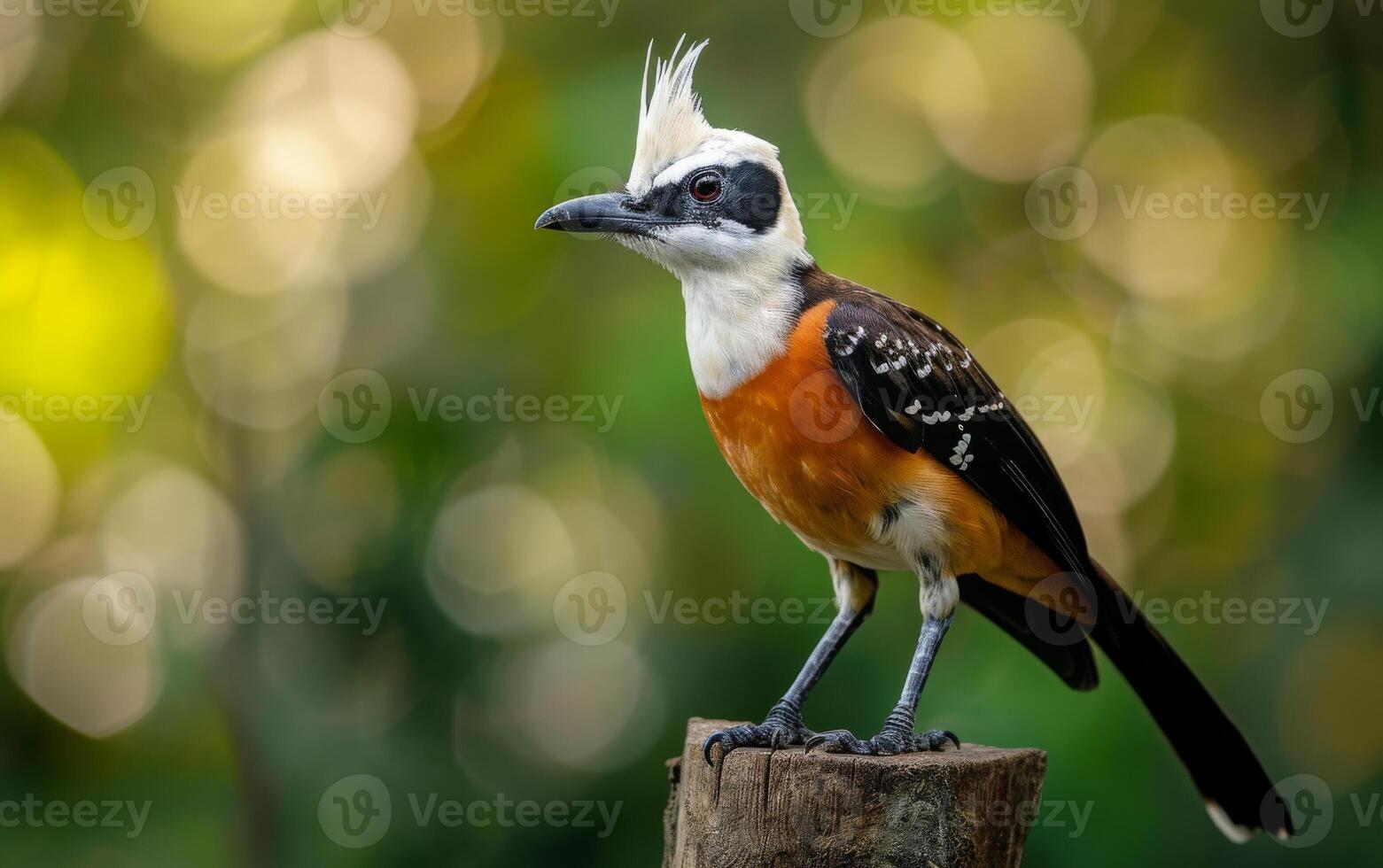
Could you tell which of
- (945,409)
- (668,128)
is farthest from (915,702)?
(668,128)

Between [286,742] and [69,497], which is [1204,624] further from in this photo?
[69,497]

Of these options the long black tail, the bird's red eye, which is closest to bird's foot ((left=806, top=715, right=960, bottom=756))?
the long black tail

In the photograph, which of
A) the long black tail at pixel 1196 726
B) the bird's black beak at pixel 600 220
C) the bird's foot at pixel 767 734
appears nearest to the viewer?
the bird's foot at pixel 767 734

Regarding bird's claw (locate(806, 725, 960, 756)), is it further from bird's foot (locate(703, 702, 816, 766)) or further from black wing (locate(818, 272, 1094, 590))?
black wing (locate(818, 272, 1094, 590))

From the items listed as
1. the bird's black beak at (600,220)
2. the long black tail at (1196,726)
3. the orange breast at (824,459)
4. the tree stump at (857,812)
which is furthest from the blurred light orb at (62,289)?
the long black tail at (1196,726)

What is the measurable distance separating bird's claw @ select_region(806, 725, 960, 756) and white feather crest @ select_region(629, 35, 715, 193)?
6.05 ft

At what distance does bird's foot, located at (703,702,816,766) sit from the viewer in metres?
3.43

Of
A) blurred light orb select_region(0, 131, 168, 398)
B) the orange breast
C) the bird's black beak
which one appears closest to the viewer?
the orange breast

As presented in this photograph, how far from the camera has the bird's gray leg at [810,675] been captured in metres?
3.49

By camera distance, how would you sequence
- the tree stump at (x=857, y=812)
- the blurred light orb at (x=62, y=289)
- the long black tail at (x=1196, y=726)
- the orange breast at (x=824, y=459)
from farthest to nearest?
the blurred light orb at (x=62, y=289), the long black tail at (x=1196, y=726), the orange breast at (x=824, y=459), the tree stump at (x=857, y=812)

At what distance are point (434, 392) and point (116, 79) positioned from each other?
93.3 inches

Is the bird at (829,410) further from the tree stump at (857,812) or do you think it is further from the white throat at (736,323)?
the tree stump at (857,812)

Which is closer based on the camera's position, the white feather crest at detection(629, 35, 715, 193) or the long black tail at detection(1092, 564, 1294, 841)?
the white feather crest at detection(629, 35, 715, 193)

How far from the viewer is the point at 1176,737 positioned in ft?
14.7
